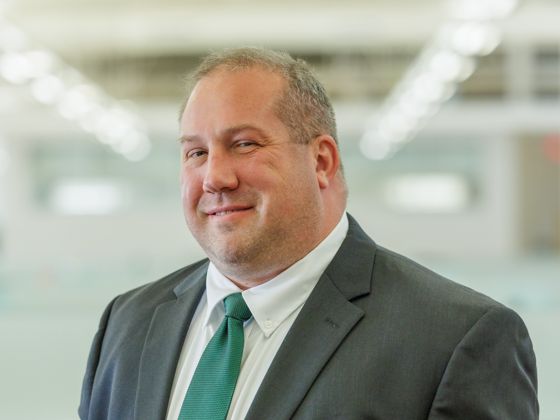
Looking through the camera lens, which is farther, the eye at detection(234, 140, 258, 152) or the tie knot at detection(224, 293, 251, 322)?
the tie knot at detection(224, 293, 251, 322)

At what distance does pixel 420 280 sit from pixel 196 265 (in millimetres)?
703

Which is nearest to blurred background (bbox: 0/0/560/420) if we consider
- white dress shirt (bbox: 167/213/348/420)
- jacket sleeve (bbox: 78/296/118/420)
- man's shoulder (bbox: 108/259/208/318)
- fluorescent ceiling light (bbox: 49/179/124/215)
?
fluorescent ceiling light (bbox: 49/179/124/215)

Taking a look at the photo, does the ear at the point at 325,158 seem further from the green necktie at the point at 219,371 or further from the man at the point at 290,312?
the green necktie at the point at 219,371

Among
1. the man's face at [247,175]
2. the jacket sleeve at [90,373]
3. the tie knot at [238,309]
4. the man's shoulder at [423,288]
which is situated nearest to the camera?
the man's shoulder at [423,288]

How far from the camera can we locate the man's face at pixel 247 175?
6.11 ft

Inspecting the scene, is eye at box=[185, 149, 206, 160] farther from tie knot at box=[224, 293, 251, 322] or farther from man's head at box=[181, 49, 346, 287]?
tie knot at box=[224, 293, 251, 322]

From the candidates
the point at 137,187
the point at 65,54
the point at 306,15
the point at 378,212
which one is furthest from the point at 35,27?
the point at 378,212

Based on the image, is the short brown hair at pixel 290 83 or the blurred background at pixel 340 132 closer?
the short brown hair at pixel 290 83

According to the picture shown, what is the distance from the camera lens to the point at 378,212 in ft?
80.5

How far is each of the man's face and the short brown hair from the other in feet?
0.07

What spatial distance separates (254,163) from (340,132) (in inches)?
786

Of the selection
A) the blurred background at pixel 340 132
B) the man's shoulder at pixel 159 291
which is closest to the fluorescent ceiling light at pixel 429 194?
the blurred background at pixel 340 132

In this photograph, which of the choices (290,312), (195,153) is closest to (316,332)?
(290,312)

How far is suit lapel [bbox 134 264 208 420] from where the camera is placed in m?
1.95
